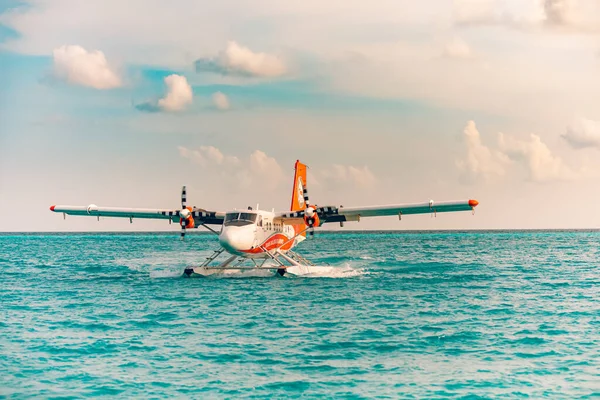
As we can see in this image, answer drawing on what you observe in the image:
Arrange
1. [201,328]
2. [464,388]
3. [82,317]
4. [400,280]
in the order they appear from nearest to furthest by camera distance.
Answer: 1. [464,388]
2. [201,328]
3. [82,317]
4. [400,280]

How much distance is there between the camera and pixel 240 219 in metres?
34.1

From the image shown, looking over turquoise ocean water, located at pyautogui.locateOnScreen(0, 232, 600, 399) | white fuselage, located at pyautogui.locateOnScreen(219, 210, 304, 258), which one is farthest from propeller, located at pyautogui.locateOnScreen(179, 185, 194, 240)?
turquoise ocean water, located at pyautogui.locateOnScreen(0, 232, 600, 399)

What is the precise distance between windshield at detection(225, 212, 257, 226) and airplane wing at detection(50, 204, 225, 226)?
4.23 m

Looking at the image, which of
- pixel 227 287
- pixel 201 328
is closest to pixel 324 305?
pixel 201 328

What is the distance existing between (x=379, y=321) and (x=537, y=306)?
7.96m

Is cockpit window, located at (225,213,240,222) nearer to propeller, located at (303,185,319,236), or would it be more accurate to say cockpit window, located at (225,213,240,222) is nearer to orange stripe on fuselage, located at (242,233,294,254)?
orange stripe on fuselage, located at (242,233,294,254)

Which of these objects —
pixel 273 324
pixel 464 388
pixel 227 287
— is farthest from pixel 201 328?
pixel 227 287

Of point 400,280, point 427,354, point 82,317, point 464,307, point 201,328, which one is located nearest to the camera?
point 427,354

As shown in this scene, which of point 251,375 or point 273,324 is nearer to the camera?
point 251,375

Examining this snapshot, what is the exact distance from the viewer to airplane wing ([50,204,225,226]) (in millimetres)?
38438

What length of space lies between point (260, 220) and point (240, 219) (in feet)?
4.57

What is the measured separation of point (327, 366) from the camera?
14.3 metres

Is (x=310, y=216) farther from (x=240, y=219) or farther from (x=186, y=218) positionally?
(x=186, y=218)

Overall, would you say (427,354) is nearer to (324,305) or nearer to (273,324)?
(273,324)
